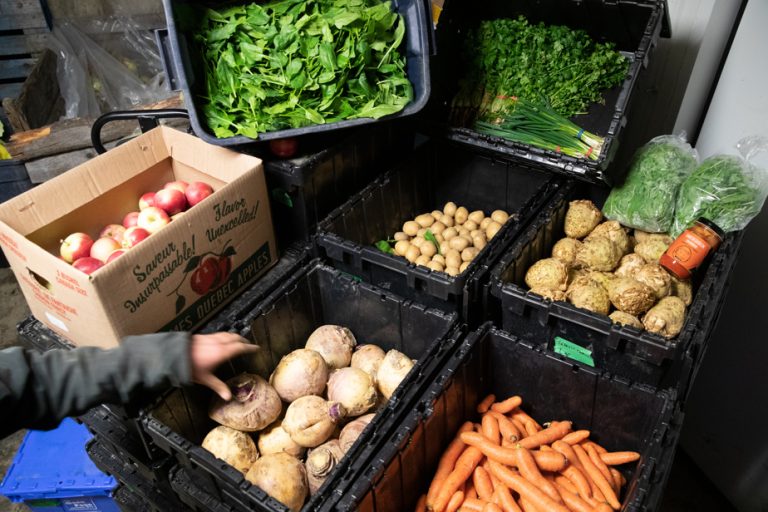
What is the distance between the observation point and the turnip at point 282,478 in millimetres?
1558

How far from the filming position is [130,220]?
210cm

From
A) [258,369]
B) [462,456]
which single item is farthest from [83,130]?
[462,456]

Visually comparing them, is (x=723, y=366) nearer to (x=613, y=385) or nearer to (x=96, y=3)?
(x=613, y=385)

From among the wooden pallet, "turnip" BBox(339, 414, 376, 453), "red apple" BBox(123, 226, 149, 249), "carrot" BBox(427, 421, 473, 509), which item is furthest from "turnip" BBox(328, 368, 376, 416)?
the wooden pallet

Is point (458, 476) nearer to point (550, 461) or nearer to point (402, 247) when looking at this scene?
point (550, 461)

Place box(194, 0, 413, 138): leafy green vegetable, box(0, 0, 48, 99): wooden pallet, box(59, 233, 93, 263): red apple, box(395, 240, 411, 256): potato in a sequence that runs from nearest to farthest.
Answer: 1. box(59, 233, 93, 263): red apple
2. box(194, 0, 413, 138): leafy green vegetable
3. box(395, 240, 411, 256): potato
4. box(0, 0, 48, 99): wooden pallet

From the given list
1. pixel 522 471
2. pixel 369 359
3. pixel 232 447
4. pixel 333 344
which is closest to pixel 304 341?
pixel 333 344

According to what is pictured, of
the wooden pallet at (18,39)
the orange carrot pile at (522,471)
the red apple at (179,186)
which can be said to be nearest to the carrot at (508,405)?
the orange carrot pile at (522,471)

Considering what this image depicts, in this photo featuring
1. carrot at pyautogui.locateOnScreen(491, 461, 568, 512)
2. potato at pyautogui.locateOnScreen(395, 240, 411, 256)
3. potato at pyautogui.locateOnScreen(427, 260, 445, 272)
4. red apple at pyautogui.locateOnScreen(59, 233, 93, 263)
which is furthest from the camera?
potato at pyautogui.locateOnScreen(395, 240, 411, 256)

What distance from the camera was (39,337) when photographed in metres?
2.00

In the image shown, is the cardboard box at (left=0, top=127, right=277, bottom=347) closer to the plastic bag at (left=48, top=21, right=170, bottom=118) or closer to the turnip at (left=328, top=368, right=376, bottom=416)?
the turnip at (left=328, top=368, right=376, bottom=416)

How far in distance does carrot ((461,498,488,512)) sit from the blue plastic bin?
1.43 meters

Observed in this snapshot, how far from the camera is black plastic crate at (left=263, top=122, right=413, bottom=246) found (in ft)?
6.99

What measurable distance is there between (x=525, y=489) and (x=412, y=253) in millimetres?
1020
